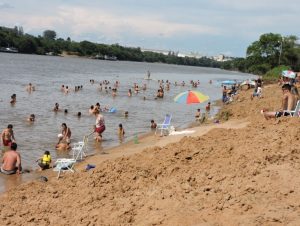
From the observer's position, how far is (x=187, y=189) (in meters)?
7.18

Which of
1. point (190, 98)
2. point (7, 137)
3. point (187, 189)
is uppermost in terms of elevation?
point (190, 98)

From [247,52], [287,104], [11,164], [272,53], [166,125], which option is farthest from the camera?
[247,52]

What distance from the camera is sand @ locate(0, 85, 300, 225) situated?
6.27 m

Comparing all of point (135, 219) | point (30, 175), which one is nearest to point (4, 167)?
point (30, 175)

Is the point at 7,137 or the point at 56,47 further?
the point at 56,47

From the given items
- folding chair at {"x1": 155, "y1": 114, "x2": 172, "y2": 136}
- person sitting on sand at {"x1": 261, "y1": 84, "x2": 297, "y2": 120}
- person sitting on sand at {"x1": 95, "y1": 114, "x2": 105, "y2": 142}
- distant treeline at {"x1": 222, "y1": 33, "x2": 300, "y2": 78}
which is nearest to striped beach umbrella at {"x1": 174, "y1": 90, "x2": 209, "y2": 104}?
folding chair at {"x1": 155, "y1": 114, "x2": 172, "y2": 136}

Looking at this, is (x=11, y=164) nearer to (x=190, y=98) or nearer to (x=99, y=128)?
(x=99, y=128)

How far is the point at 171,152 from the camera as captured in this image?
9.34 metres

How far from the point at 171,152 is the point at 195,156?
0.73 m

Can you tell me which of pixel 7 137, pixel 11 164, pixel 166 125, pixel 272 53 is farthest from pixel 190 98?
pixel 272 53

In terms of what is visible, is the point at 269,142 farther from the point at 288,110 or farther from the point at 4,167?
the point at 4,167

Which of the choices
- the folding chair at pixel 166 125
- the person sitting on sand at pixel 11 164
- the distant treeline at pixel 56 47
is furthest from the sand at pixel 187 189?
the distant treeline at pixel 56 47

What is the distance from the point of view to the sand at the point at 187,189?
6266mm

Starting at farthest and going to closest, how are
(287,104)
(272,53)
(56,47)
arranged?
(56,47) → (272,53) → (287,104)
